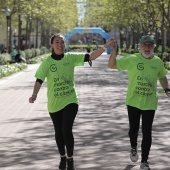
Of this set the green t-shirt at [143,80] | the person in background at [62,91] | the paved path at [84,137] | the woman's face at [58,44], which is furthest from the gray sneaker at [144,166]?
the woman's face at [58,44]

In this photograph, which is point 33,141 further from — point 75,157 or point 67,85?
point 67,85

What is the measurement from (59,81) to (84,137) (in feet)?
9.85

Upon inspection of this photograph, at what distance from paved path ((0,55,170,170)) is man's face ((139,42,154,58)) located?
4.78ft

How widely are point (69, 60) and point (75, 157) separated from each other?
1.66m

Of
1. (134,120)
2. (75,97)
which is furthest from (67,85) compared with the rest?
(134,120)

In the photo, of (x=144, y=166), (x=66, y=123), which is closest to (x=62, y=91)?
(x=66, y=123)

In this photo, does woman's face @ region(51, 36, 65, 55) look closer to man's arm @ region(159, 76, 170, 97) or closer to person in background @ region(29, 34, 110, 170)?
person in background @ region(29, 34, 110, 170)

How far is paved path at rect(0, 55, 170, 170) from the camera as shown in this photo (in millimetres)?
7254

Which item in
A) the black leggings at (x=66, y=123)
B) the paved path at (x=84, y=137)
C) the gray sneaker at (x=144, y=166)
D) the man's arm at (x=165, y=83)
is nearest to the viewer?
the black leggings at (x=66, y=123)

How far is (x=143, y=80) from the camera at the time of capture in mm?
6695

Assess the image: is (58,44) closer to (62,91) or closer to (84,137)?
(62,91)

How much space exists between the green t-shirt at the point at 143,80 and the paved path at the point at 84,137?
0.86 meters

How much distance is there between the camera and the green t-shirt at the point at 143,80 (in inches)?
263

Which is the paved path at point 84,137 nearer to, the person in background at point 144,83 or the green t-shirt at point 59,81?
the person in background at point 144,83
